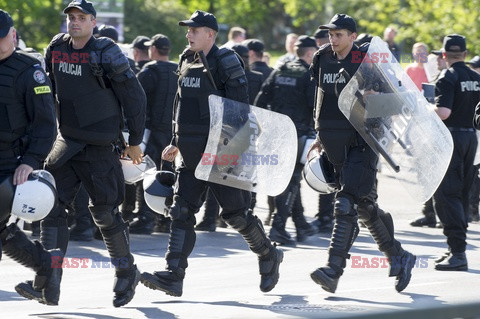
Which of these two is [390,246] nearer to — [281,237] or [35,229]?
[281,237]

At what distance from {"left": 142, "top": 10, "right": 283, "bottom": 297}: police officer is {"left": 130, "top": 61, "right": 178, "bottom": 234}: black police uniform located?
12.2 feet

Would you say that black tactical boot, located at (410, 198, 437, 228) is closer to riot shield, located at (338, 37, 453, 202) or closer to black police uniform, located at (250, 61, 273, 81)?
black police uniform, located at (250, 61, 273, 81)

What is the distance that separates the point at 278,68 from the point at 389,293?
391 cm

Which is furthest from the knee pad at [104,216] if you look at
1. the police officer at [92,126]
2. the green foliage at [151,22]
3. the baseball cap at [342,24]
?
the green foliage at [151,22]

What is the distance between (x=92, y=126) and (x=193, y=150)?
32.0 inches

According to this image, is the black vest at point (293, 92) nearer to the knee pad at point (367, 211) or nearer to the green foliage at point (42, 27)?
the knee pad at point (367, 211)

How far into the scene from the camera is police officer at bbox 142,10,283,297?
→ 306 inches

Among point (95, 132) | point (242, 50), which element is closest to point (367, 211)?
point (95, 132)

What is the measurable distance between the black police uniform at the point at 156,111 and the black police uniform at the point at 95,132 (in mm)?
4146

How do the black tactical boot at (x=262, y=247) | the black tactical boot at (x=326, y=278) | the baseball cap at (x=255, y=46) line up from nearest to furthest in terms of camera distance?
1. the black tactical boot at (x=326, y=278)
2. the black tactical boot at (x=262, y=247)
3. the baseball cap at (x=255, y=46)

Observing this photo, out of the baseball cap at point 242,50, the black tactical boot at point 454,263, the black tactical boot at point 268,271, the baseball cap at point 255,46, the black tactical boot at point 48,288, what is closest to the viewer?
the black tactical boot at point 48,288

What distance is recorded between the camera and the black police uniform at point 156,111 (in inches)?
462

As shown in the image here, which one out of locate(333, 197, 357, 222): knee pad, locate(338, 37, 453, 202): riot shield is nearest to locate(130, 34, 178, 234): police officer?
locate(333, 197, 357, 222): knee pad

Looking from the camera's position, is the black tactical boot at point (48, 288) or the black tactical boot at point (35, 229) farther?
the black tactical boot at point (35, 229)
